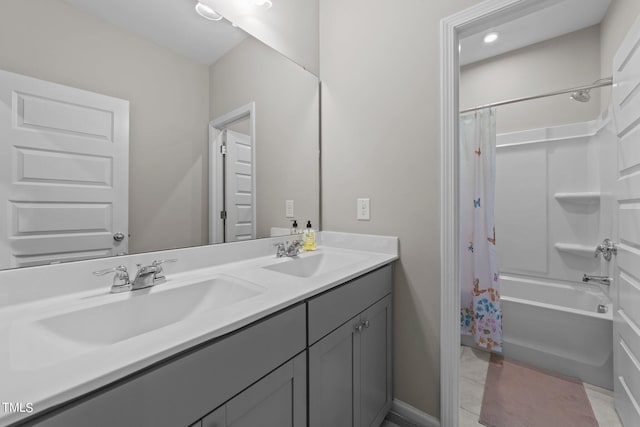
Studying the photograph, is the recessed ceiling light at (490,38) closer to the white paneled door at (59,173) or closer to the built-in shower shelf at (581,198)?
the built-in shower shelf at (581,198)

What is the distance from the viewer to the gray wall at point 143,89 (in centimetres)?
76

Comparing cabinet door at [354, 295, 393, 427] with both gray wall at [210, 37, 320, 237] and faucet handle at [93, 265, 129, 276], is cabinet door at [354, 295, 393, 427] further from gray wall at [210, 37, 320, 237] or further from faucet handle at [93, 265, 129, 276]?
faucet handle at [93, 265, 129, 276]

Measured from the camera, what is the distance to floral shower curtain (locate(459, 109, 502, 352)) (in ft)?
6.27

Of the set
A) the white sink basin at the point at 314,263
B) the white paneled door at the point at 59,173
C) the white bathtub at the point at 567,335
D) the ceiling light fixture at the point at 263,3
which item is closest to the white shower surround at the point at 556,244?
the white bathtub at the point at 567,335

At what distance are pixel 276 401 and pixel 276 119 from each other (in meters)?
1.34

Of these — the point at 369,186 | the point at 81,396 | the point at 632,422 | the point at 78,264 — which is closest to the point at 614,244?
the point at 632,422

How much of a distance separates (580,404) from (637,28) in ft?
6.06

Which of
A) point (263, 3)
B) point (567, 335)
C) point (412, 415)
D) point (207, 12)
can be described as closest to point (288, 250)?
point (412, 415)

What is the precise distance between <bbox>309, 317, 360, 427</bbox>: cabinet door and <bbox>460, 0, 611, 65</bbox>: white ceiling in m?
2.27

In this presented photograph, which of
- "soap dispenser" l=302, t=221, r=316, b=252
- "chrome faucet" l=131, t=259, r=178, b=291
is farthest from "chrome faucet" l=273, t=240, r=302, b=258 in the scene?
→ "chrome faucet" l=131, t=259, r=178, b=291

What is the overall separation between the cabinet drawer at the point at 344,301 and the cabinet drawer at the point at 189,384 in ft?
0.42

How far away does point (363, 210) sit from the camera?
60.7 inches

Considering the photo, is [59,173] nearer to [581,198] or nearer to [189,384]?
[189,384]

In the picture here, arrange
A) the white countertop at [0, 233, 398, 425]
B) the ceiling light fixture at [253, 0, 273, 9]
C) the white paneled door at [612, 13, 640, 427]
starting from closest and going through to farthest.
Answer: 1. the white countertop at [0, 233, 398, 425]
2. the white paneled door at [612, 13, 640, 427]
3. the ceiling light fixture at [253, 0, 273, 9]
